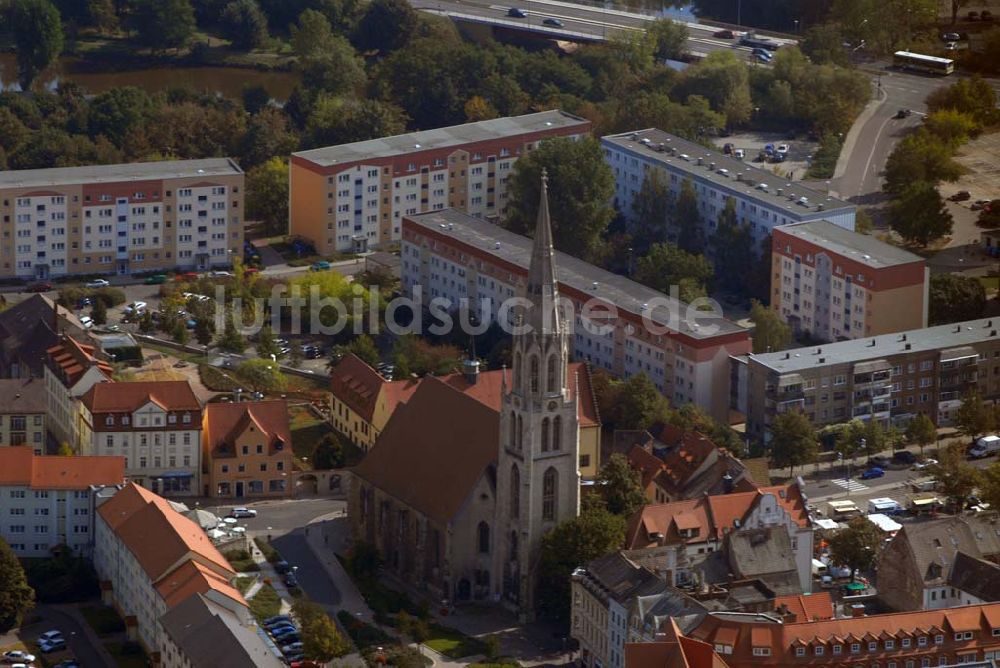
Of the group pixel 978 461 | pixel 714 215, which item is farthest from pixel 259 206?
pixel 978 461

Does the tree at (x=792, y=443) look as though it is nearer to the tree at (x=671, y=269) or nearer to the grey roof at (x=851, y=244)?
the grey roof at (x=851, y=244)

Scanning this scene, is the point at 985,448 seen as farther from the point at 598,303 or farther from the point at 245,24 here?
the point at 245,24

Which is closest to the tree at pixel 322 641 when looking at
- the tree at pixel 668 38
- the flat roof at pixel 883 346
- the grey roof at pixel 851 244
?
the flat roof at pixel 883 346

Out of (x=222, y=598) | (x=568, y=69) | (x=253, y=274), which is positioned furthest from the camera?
(x=568, y=69)

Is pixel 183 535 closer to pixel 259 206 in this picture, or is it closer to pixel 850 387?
pixel 850 387

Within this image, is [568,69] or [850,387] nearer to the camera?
[850,387]

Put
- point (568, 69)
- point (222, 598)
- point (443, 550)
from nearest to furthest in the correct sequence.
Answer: point (222, 598), point (443, 550), point (568, 69)
